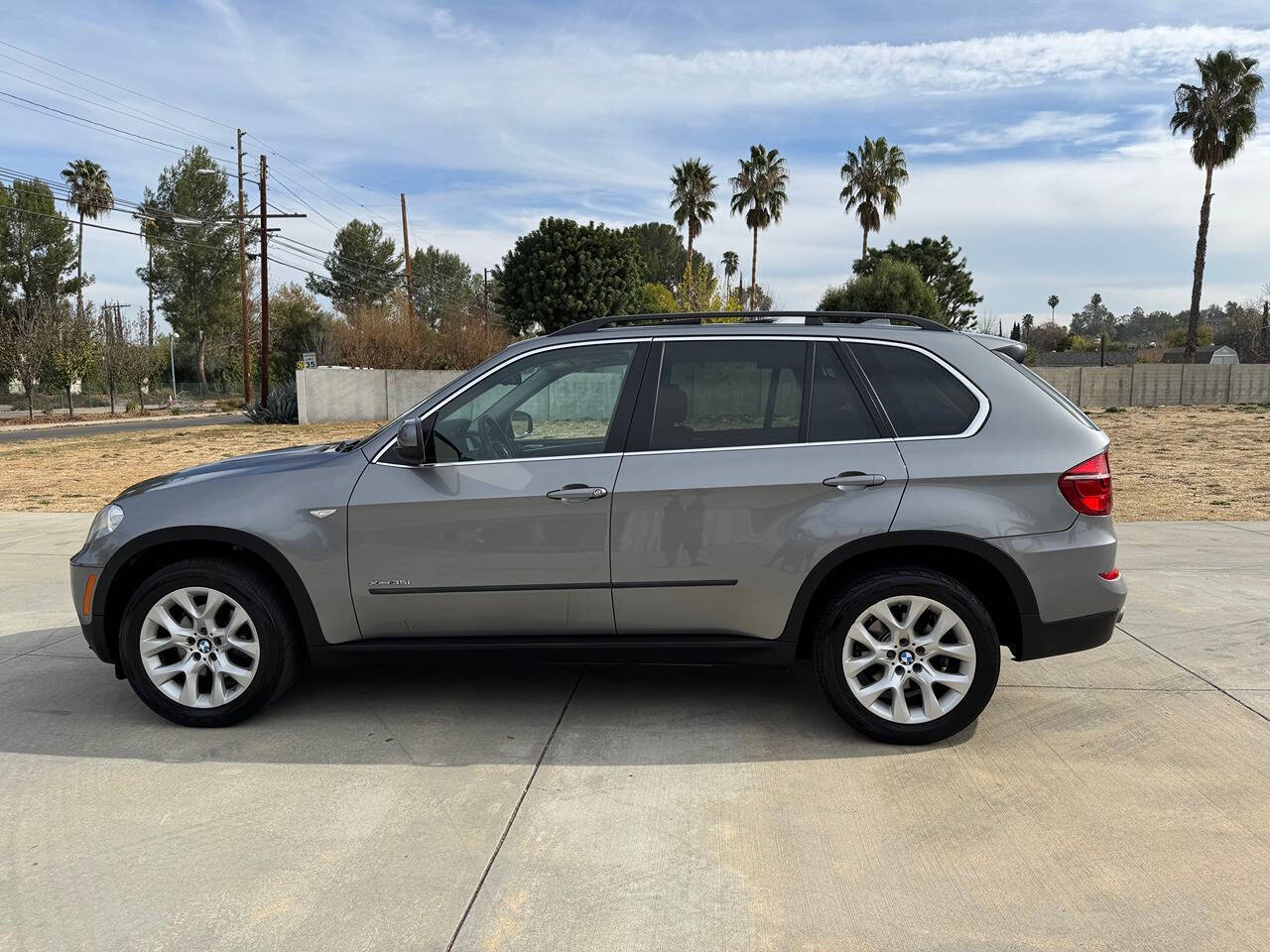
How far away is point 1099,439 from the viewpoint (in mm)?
3922

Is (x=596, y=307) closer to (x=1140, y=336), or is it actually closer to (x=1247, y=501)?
→ (x=1247, y=501)

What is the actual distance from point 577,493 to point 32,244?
54.6 meters

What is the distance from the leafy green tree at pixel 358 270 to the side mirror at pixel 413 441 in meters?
68.3

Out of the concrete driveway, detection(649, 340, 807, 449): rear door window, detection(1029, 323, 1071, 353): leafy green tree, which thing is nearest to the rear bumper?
the concrete driveway

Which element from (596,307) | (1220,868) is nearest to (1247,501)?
(1220,868)

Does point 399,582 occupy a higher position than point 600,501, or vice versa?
point 600,501

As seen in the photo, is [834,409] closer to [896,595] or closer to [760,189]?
[896,595]

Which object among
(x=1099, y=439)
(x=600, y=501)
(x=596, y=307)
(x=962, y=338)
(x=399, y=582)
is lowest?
(x=399, y=582)

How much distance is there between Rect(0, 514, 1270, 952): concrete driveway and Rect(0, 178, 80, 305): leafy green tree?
5094 cm

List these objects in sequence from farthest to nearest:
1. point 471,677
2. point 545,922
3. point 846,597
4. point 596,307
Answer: point 596,307 < point 471,677 < point 846,597 < point 545,922

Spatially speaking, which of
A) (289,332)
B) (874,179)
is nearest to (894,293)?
(874,179)

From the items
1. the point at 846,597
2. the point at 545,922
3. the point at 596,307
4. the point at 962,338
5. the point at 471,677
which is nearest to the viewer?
the point at 545,922

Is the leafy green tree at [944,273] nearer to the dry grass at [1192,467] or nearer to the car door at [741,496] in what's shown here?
the dry grass at [1192,467]

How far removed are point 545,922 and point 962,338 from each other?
2.95 meters
